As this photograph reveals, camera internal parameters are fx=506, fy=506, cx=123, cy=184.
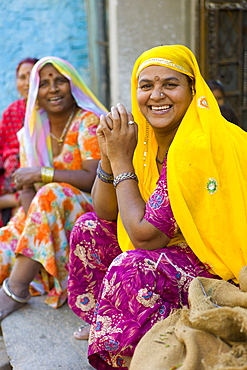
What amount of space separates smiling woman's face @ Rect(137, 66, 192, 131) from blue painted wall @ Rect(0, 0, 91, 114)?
3644 millimetres

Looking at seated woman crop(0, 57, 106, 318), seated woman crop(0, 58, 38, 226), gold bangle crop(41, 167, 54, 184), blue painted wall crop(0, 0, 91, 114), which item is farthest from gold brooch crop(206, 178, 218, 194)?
blue painted wall crop(0, 0, 91, 114)

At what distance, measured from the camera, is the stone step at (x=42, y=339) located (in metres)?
2.52

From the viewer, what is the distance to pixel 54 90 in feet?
11.7

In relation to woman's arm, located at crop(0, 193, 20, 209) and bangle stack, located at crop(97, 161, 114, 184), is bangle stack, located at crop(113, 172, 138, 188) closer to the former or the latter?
bangle stack, located at crop(97, 161, 114, 184)

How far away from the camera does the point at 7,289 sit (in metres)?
3.14

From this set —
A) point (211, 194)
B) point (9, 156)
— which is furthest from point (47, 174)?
point (211, 194)

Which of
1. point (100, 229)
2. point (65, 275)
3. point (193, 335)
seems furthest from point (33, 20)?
point (193, 335)

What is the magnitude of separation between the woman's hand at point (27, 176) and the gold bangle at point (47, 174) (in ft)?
0.09

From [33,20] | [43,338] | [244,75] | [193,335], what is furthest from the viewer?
[33,20]

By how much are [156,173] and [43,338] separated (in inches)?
44.6

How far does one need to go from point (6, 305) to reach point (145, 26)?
9.55ft

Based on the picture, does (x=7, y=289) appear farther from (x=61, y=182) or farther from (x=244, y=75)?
(x=244, y=75)

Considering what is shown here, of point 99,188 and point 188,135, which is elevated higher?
point 188,135

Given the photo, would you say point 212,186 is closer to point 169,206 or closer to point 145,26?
point 169,206
